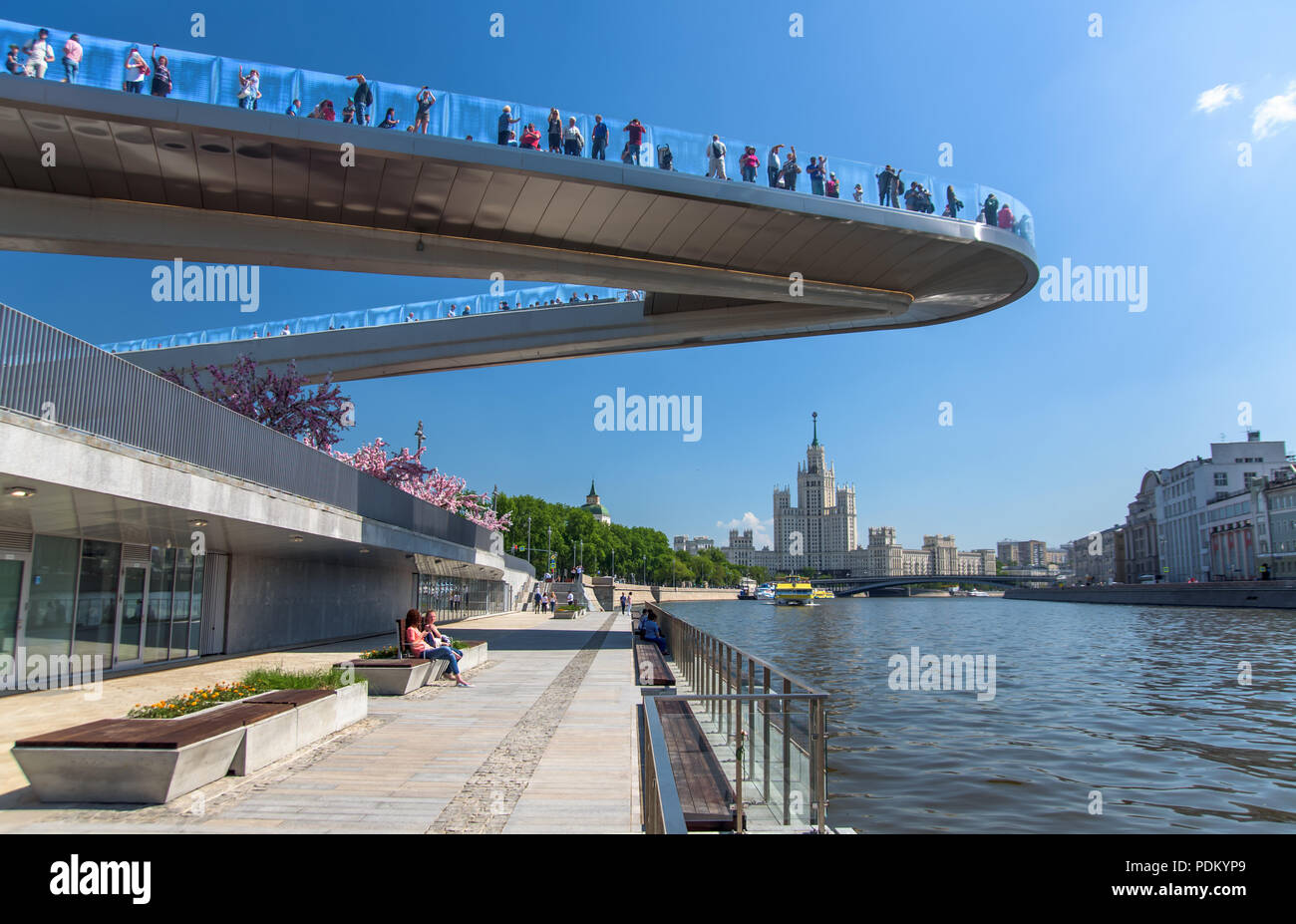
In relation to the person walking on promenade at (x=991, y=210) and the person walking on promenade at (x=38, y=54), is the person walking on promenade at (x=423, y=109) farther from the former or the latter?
the person walking on promenade at (x=991, y=210)

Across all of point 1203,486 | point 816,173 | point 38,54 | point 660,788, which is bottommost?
point 660,788

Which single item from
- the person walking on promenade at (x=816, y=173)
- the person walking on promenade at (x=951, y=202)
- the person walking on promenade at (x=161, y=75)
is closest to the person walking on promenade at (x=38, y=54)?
the person walking on promenade at (x=161, y=75)

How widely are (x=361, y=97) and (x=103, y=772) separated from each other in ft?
61.7

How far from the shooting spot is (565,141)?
22.5 meters

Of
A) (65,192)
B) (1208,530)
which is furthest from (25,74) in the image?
(1208,530)

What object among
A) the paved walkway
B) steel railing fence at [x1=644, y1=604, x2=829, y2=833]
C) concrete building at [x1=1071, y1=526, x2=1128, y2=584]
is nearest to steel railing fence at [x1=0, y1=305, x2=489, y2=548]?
the paved walkway

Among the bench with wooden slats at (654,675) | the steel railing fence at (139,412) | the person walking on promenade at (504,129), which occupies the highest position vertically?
the person walking on promenade at (504,129)

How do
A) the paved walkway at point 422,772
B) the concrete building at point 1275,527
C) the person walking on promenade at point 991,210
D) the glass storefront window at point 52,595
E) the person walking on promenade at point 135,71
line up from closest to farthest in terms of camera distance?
the paved walkway at point 422,772 → the glass storefront window at point 52,595 → the person walking on promenade at point 135,71 → the person walking on promenade at point 991,210 → the concrete building at point 1275,527

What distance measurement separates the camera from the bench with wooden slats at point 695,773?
613 cm

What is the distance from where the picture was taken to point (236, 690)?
885cm

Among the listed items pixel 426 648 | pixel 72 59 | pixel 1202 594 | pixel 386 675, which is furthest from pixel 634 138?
pixel 1202 594

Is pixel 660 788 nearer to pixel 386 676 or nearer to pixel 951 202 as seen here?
pixel 386 676

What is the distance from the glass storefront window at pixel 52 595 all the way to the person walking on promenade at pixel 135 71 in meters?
11.4
